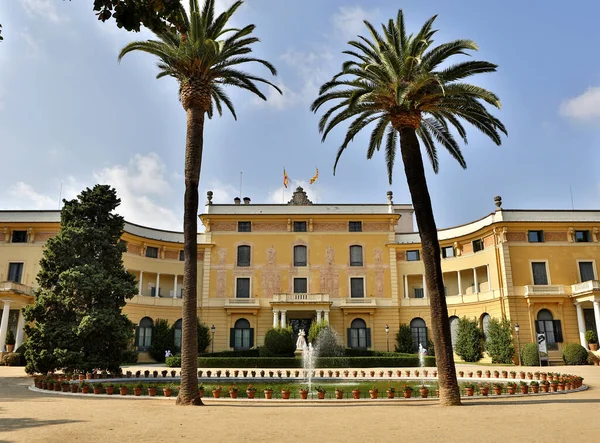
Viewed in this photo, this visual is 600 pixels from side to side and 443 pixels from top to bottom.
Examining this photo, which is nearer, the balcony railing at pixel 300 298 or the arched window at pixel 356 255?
the balcony railing at pixel 300 298

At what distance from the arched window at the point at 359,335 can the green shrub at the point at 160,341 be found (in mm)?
14944

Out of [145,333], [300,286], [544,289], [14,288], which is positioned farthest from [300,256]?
[14,288]

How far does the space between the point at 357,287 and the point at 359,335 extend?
4216 mm

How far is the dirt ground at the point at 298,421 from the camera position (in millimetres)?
9219

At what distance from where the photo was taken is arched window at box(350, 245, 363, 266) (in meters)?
45.0

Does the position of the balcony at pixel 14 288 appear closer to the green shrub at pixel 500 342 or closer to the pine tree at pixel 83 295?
the pine tree at pixel 83 295

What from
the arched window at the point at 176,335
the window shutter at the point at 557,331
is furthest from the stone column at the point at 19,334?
the window shutter at the point at 557,331

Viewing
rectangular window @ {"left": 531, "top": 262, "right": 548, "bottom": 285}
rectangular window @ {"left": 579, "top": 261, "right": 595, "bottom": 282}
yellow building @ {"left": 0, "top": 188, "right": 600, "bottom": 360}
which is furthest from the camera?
rectangular window @ {"left": 531, "top": 262, "right": 548, "bottom": 285}

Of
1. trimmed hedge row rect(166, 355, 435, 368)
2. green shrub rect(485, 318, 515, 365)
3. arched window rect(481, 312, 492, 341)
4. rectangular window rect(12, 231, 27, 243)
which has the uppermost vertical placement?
rectangular window rect(12, 231, 27, 243)

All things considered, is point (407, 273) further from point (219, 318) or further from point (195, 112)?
point (195, 112)

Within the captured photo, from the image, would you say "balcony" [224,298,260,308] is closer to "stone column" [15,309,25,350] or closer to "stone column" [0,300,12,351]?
"stone column" [15,309,25,350]

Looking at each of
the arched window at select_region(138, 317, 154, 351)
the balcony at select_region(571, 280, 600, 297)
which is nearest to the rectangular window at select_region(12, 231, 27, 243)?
the arched window at select_region(138, 317, 154, 351)

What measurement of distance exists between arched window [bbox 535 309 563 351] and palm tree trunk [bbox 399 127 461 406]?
26751mm

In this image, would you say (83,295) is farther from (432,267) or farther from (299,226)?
(299,226)
